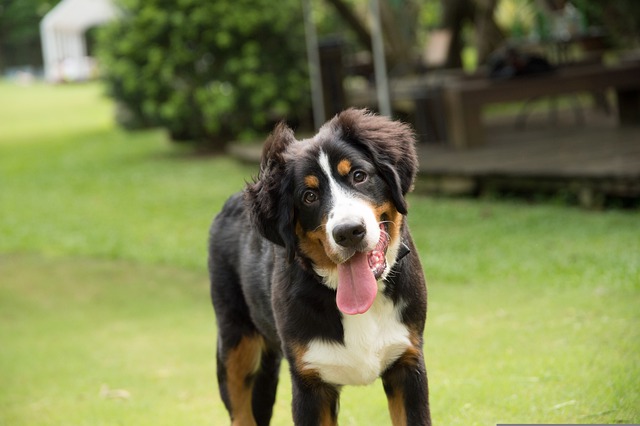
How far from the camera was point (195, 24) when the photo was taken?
1875 centimetres

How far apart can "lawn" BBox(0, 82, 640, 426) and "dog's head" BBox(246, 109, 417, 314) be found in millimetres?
1738

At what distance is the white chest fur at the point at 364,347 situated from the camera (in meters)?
4.14

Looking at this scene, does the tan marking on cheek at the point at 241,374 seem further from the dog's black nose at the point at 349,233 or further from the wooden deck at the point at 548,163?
the wooden deck at the point at 548,163

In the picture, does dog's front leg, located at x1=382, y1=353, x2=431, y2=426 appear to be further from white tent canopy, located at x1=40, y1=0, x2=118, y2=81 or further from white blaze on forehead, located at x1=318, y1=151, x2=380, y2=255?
white tent canopy, located at x1=40, y1=0, x2=118, y2=81

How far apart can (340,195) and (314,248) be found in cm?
28

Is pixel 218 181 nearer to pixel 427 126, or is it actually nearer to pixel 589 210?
pixel 427 126

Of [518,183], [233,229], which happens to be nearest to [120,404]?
[233,229]

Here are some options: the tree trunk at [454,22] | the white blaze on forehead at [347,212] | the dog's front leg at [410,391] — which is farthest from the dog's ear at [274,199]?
the tree trunk at [454,22]

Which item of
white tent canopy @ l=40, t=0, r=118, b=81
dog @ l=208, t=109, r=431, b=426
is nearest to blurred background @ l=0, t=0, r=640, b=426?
dog @ l=208, t=109, r=431, b=426

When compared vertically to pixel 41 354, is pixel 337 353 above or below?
above

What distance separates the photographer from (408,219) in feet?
39.3

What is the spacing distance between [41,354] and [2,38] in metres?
33.9

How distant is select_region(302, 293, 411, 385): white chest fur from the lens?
414 centimetres

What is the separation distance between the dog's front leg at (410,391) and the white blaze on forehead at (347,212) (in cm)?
57
